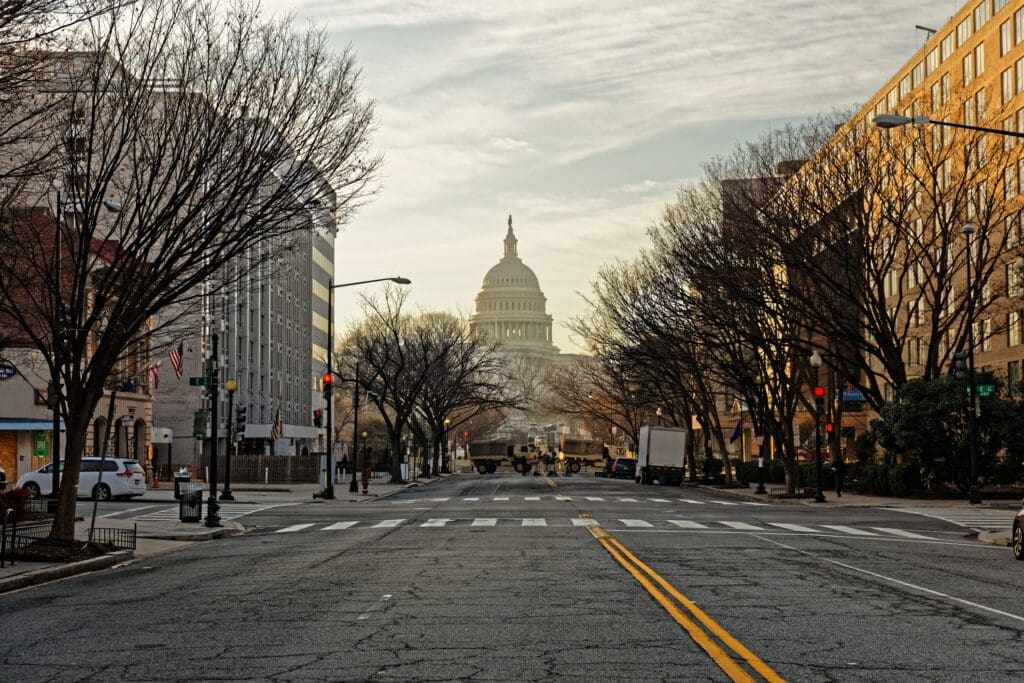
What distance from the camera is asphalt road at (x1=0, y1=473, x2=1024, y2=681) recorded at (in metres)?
9.62

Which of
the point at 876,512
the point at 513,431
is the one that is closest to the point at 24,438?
the point at 876,512

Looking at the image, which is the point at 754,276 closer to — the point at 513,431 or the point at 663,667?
the point at 663,667

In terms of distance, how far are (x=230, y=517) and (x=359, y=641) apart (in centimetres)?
2544

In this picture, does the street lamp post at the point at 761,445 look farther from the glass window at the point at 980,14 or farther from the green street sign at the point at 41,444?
the green street sign at the point at 41,444

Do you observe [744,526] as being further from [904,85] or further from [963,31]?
[904,85]

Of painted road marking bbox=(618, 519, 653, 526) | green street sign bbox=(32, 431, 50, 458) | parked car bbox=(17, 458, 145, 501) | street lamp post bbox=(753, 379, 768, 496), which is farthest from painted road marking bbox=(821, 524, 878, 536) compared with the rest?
green street sign bbox=(32, 431, 50, 458)

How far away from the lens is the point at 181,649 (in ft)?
35.5

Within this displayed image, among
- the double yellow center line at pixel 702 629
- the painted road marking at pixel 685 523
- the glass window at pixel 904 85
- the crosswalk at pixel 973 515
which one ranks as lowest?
the crosswalk at pixel 973 515

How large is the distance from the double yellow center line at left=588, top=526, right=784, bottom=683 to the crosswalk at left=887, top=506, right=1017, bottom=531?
15.1 meters

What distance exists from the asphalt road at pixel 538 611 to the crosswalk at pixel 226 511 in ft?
32.3

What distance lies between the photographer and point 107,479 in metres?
42.7

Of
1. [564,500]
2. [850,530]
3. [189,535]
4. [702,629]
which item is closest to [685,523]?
[850,530]

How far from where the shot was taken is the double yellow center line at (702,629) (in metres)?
9.09

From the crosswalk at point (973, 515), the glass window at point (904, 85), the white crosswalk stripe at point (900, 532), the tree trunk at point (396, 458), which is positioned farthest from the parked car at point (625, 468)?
the white crosswalk stripe at point (900, 532)
